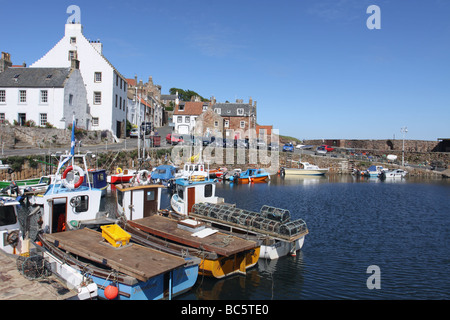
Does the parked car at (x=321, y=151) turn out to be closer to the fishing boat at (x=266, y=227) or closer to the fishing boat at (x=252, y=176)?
the fishing boat at (x=252, y=176)

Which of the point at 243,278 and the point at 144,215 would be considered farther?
the point at 144,215

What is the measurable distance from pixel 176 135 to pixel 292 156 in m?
24.5

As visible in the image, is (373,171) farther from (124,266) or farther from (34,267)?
(34,267)

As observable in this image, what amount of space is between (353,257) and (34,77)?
45.1 metres

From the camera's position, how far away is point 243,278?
15.1 meters

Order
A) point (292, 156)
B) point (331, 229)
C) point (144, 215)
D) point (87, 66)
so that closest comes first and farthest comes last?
point (144, 215), point (331, 229), point (87, 66), point (292, 156)

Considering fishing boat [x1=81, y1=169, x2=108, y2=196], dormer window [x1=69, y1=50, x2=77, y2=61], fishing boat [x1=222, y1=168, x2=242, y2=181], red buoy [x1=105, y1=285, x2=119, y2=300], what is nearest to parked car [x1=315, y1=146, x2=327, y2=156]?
fishing boat [x1=222, y1=168, x2=242, y2=181]

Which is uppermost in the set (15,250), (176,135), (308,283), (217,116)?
(217,116)

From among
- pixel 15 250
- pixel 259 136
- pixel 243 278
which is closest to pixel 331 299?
pixel 243 278

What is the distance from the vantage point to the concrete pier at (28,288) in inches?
371

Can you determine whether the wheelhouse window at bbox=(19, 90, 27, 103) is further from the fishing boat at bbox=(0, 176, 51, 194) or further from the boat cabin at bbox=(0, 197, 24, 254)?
the boat cabin at bbox=(0, 197, 24, 254)

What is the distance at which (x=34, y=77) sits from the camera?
45125 mm

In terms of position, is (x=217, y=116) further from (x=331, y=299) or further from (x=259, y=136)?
(x=331, y=299)

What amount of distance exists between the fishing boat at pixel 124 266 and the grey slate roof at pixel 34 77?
117ft
